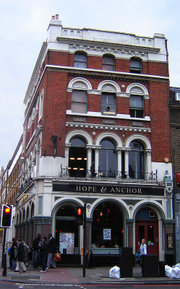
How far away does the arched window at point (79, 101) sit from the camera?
2619 centimetres

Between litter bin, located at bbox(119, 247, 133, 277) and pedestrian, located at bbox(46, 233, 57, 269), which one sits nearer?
litter bin, located at bbox(119, 247, 133, 277)

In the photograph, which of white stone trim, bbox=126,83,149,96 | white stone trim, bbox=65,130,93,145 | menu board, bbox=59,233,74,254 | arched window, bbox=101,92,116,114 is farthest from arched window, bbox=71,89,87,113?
menu board, bbox=59,233,74,254

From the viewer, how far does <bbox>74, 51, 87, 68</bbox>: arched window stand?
27014 millimetres

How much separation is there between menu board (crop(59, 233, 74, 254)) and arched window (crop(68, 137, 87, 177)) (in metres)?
3.83

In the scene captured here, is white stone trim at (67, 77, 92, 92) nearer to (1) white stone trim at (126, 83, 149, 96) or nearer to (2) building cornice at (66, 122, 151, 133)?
(2) building cornice at (66, 122, 151, 133)

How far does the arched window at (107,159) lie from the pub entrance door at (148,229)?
130 inches

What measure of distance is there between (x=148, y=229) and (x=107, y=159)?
5.28 metres

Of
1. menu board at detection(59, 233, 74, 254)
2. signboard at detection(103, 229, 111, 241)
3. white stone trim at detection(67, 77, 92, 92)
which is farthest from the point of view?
white stone trim at detection(67, 77, 92, 92)

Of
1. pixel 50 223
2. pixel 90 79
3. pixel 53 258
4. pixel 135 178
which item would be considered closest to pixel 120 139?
pixel 135 178

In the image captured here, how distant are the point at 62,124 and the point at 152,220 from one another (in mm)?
8614

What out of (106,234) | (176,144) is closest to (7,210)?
(106,234)

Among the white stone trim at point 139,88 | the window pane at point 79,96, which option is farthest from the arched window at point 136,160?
the window pane at point 79,96

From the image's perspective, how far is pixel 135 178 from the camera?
25859 millimetres

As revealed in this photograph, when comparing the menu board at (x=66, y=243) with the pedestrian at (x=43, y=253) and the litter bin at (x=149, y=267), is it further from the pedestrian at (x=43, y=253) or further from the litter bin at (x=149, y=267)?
the litter bin at (x=149, y=267)
